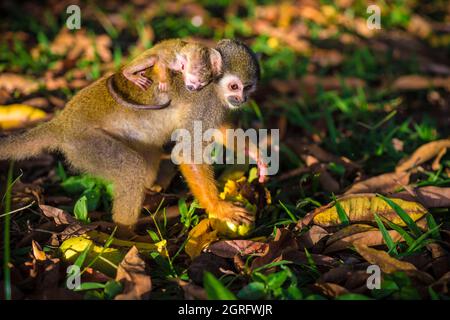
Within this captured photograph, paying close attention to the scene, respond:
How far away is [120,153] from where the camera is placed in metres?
3.70

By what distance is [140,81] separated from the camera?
3.92m

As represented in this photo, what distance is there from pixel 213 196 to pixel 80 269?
116 cm

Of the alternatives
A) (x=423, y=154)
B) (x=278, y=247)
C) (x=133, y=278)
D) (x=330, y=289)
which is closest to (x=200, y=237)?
(x=278, y=247)

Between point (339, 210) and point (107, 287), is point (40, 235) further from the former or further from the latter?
point (339, 210)

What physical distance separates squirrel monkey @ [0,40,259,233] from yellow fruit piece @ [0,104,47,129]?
1.07 meters

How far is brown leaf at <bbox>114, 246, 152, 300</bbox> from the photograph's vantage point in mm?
2822

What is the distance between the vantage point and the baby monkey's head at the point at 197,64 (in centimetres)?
376

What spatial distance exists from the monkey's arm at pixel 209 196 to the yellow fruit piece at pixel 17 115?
1.80 m

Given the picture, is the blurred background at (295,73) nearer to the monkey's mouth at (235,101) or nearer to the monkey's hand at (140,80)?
the monkey's mouth at (235,101)

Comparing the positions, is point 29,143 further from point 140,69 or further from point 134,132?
point 140,69

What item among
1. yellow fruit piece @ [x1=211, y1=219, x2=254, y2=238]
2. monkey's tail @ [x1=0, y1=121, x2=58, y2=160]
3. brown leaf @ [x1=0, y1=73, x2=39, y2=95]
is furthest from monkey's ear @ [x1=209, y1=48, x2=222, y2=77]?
brown leaf @ [x1=0, y1=73, x2=39, y2=95]

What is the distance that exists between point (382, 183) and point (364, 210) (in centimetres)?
57

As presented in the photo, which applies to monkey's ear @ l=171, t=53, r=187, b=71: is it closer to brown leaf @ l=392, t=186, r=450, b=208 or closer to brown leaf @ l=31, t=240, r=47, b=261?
brown leaf @ l=31, t=240, r=47, b=261

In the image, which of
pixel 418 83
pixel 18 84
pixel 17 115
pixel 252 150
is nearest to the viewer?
pixel 252 150
